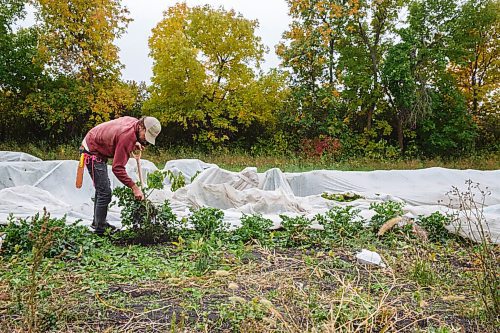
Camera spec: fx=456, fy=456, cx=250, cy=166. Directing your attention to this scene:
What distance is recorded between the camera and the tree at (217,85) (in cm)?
1549

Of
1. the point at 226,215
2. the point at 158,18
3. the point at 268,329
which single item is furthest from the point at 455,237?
the point at 158,18

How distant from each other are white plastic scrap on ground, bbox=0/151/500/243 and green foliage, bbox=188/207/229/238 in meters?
0.50

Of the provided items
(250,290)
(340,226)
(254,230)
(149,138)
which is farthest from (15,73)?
(250,290)

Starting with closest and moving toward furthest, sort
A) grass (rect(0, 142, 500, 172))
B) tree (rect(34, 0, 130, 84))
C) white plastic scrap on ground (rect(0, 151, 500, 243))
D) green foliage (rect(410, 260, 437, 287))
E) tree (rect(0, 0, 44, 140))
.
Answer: green foliage (rect(410, 260, 437, 287)) → white plastic scrap on ground (rect(0, 151, 500, 243)) → grass (rect(0, 142, 500, 172)) → tree (rect(34, 0, 130, 84)) → tree (rect(0, 0, 44, 140))

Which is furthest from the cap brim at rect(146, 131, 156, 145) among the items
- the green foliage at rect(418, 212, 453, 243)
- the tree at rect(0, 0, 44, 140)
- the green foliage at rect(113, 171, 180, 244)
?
the tree at rect(0, 0, 44, 140)

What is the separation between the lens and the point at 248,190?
6.48m

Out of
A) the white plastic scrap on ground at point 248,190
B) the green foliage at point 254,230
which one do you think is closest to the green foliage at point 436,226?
the white plastic scrap on ground at point 248,190

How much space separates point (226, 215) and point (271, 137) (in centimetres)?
1190

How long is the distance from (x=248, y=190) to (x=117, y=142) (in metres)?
2.53

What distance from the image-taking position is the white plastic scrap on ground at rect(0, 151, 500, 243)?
5656 millimetres

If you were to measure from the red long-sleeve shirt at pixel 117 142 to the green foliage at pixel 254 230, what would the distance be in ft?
3.72

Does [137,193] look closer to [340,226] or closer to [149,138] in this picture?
[149,138]

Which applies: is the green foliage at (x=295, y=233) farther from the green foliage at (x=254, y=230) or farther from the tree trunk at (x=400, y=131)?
the tree trunk at (x=400, y=131)

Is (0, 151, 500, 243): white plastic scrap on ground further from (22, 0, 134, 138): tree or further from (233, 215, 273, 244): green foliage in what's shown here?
(22, 0, 134, 138): tree
